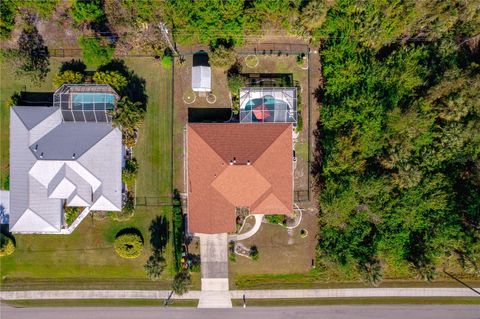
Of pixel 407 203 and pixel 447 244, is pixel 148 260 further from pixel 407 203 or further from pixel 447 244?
pixel 447 244

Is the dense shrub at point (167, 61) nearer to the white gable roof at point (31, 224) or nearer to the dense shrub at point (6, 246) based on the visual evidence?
the white gable roof at point (31, 224)

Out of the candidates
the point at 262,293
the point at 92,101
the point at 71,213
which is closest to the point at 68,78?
the point at 92,101

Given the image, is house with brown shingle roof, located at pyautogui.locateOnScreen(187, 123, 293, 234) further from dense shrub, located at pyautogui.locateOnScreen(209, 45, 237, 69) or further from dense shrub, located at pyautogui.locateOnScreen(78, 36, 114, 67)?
dense shrub, located at pyautogui.locateOnScreen(78, 36, 114, 67)

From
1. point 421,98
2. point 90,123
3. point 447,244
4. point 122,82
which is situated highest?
point 122,82

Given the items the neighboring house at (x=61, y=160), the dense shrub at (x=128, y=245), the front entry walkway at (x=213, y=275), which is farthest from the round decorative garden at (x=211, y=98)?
the dense shrub at (x=128, y=245)

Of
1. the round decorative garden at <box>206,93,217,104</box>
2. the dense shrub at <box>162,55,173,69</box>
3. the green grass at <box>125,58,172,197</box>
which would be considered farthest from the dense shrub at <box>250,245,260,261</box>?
the dense shrub at <box>162,55,173,69</box>

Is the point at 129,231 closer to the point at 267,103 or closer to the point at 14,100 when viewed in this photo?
the point at 14,100

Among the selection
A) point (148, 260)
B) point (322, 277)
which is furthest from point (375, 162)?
point (148, 260)
